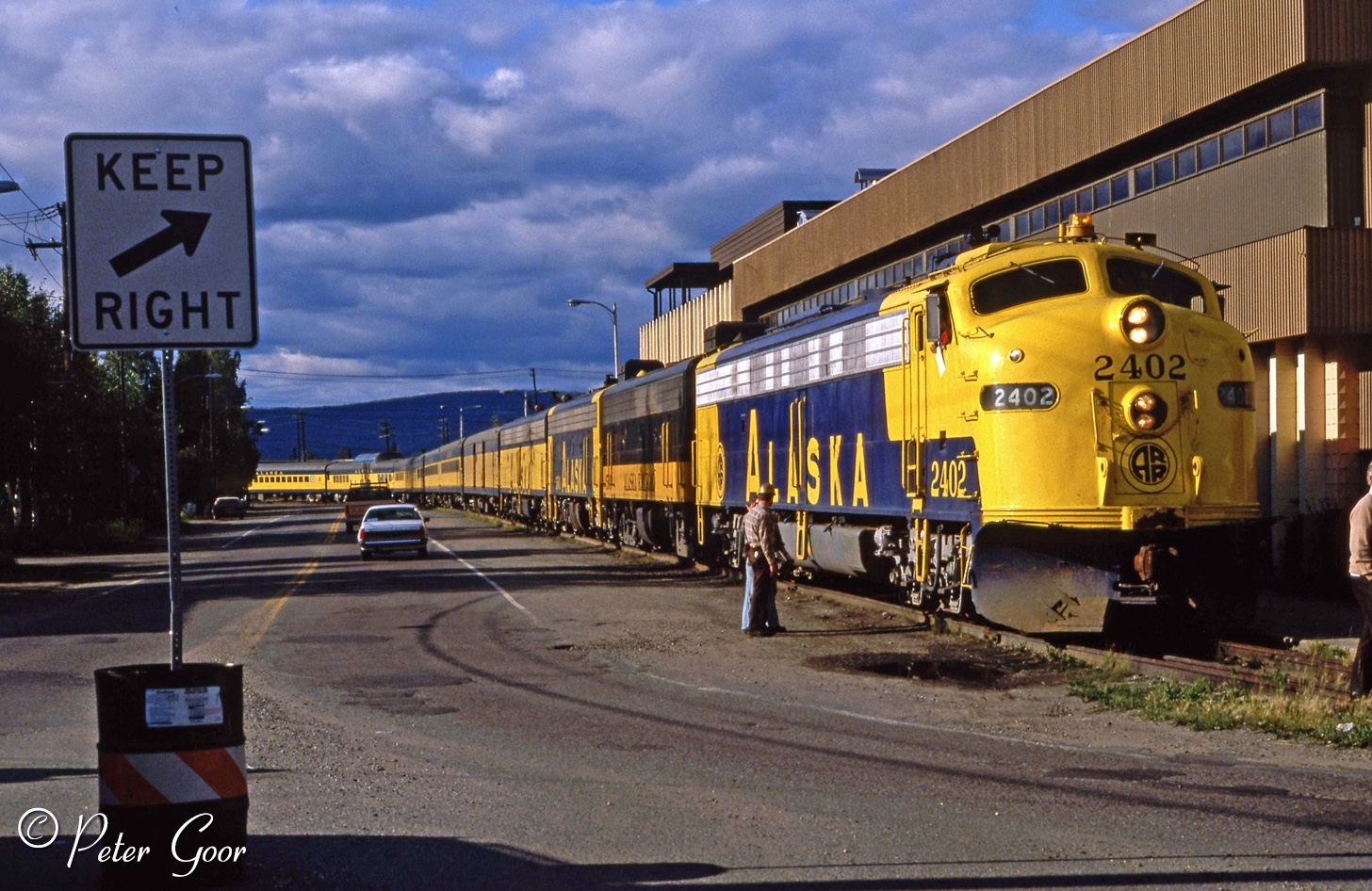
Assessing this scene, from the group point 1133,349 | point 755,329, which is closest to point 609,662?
point 1133,349

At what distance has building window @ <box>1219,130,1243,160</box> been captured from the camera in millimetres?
24078

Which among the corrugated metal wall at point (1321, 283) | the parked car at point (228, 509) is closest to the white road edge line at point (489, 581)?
the corrugated metal wall at point (1321, 283)

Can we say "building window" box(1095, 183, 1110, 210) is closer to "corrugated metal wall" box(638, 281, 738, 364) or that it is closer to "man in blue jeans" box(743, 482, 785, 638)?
"man in blue jeans" box(743, 482, 785, 638)

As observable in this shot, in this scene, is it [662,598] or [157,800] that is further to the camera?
[662,598]

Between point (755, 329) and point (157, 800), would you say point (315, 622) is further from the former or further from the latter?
point (157, 800)

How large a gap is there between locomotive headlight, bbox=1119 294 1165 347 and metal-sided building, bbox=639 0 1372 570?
9.41 meters

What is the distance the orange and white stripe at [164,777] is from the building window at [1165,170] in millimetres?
23371

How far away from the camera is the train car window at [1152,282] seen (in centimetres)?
1411

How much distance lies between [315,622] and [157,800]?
534 inches

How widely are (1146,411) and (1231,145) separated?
13.2 metres

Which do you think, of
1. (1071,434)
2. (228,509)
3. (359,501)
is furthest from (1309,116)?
(228,509)

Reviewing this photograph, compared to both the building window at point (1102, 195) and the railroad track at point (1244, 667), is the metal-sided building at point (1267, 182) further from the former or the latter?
the railroad track at point (1244, 667)

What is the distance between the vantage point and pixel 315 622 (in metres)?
19.4

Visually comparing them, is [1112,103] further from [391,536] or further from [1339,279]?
[391,536]
